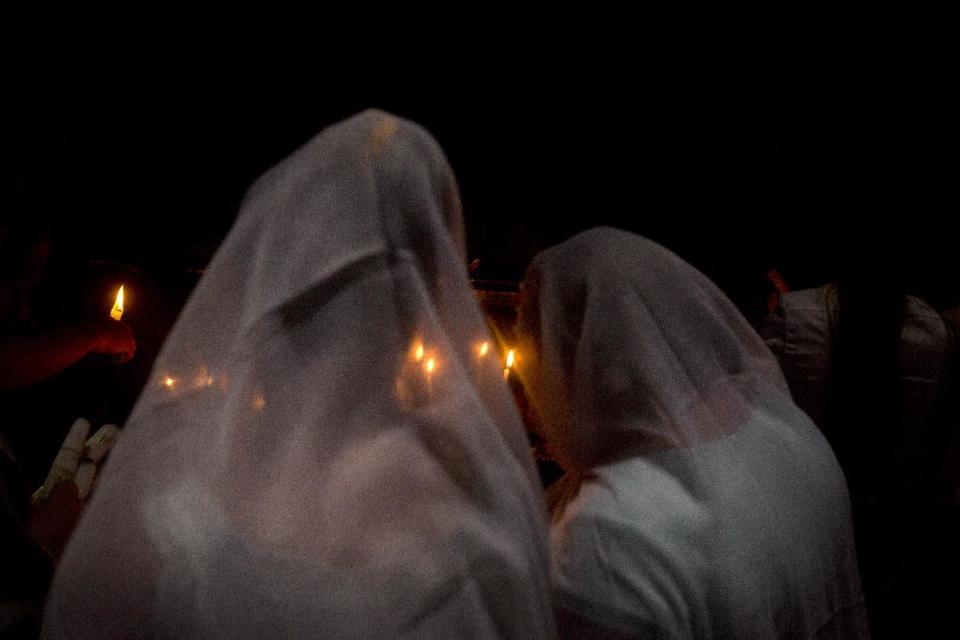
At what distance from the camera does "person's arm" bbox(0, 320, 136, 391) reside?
1706 millimetres

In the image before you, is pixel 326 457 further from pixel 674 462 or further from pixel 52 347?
pixel 52 347

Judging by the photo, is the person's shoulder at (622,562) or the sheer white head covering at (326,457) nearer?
the sheer white head covering at (326,457)

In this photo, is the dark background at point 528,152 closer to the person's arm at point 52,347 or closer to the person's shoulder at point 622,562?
the person's arm at point 52,347

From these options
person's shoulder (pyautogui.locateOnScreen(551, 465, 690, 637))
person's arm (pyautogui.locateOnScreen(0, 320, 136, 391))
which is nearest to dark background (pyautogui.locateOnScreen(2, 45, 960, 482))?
person's arm (pyautogui.locateOnScreen(0, 320, 136, 391))

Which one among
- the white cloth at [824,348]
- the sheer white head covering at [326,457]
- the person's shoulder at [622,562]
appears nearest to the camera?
the sheer white head covering at [326,457]

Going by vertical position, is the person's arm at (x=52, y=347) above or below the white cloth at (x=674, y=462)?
above

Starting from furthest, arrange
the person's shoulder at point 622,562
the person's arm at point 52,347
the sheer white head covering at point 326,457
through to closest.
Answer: the person's arm at point 52,347, the person's shoulder at point 622,562, the sheer white head covering at point 326,457

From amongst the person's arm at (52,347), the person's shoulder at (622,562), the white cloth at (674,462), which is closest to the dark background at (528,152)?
the person's arm at (52,347)

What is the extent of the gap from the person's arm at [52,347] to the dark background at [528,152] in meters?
0.19

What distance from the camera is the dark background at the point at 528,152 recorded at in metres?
2.22

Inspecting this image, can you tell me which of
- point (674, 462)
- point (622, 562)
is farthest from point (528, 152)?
point (622, 562)

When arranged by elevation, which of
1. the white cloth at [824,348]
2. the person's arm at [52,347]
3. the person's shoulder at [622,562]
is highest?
the person's arm at [52,347]

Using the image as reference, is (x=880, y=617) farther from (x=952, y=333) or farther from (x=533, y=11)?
(x=533, y=11)

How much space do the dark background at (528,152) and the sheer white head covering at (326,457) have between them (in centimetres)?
124
